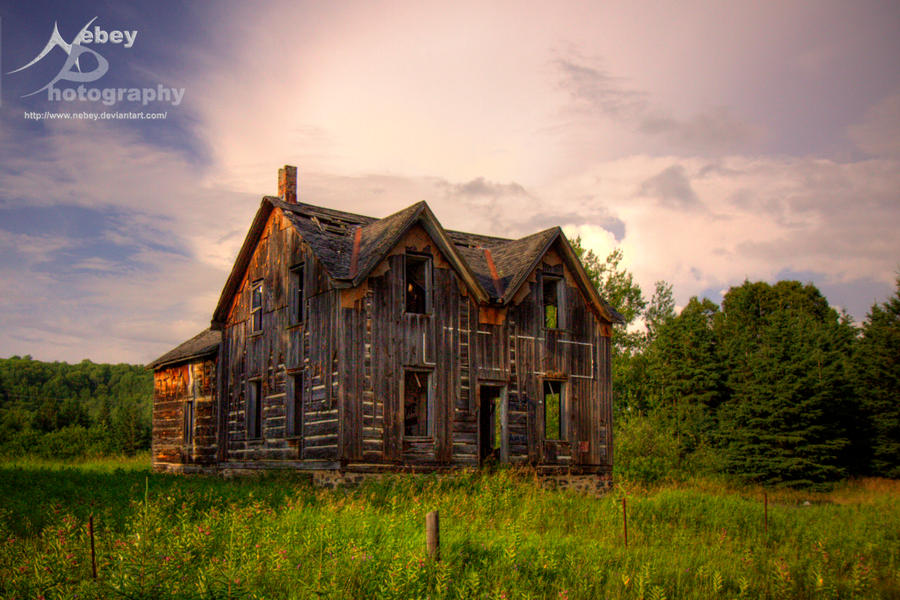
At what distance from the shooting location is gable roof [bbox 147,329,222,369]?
26883mm

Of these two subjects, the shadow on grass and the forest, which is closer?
the shadow on grass

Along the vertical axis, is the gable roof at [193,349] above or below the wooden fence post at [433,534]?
above

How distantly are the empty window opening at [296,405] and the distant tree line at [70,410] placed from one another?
21.8 m

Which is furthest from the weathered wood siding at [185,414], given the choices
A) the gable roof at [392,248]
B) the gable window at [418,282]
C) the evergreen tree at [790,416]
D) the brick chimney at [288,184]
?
the evergreen tree at [790,416]

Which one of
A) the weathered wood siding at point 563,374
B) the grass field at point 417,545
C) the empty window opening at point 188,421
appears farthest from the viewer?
the empty window opening at point 188,421

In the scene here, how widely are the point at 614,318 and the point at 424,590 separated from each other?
54.2 ft

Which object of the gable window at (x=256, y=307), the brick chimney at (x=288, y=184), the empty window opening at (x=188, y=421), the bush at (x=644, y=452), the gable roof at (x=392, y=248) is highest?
the brick chimney at (x=288, y=184)

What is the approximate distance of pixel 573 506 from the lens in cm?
1731

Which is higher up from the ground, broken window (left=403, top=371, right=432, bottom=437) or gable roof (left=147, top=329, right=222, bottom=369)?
gable roof (left=147, top=329, right=222, bottom=369)

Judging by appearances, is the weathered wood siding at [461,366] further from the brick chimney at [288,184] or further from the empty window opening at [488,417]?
the brick chimney at [288,184]

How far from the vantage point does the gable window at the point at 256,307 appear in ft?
78.7

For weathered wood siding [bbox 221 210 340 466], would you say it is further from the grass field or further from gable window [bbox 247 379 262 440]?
the grass field

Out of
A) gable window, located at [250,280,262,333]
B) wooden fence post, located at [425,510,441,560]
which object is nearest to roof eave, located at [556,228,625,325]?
→ gable window, located at [250,280,262,333]

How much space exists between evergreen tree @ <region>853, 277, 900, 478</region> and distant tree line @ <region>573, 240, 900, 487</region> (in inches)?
1.9
